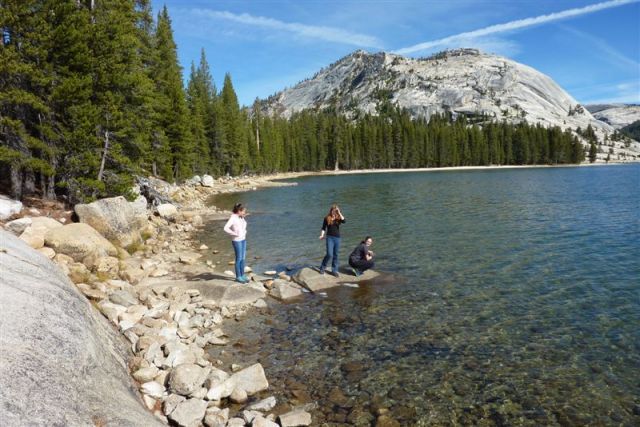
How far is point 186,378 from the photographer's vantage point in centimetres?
969

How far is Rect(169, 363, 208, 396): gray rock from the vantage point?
9.54 meters

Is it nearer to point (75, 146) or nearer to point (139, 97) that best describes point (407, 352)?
point (75, 146)

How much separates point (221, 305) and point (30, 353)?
1017 centimetres

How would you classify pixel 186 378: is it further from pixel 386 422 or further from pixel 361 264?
pixel 361 264

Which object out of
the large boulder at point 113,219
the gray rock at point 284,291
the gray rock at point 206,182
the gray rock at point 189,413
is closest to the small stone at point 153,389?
the gray rock at point 189,413

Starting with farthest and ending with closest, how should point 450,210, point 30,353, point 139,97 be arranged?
point 450,210
point 139,97
point 30,353

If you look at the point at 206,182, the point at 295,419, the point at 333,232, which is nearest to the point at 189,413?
the point at 295,419

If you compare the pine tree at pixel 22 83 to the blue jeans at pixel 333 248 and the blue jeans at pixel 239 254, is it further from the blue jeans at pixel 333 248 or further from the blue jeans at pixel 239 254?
the blue jeans at pixel 333 248

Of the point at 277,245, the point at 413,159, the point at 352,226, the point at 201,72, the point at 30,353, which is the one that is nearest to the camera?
the point at 30,353

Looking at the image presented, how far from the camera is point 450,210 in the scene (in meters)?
42.7

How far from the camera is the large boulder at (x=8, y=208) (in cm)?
1962

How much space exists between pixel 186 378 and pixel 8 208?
16.4 metres

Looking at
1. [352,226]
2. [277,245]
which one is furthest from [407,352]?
[352,226]

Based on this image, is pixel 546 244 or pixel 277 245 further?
pixel 277 245
